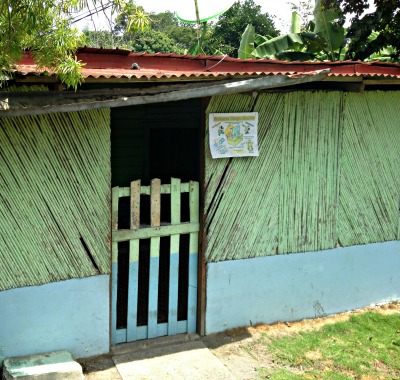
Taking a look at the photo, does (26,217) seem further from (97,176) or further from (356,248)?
(356,248)

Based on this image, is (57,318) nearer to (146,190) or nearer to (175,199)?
(146,190)

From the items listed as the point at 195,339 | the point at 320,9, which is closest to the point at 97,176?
the point at 195,339

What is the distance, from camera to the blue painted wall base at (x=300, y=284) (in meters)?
6.62

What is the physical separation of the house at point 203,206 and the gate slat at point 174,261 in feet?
0.05

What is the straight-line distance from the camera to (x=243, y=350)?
6.33 metres

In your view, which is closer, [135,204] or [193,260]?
[135,204]

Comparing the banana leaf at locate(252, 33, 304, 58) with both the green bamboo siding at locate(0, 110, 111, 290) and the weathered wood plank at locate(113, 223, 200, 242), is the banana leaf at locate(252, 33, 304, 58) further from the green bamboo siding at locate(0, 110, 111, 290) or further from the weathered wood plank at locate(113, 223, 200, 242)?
the green bamboo siding at locate(0, 110, 111, 290)

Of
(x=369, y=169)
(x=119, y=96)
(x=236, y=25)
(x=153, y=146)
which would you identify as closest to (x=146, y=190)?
(x=119, y=96)

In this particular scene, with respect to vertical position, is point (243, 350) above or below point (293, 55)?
below

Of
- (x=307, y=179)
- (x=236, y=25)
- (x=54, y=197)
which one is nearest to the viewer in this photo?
(x=54, y=197)

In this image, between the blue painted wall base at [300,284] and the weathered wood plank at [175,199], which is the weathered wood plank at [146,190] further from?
the blue painted wall base at [300,284]

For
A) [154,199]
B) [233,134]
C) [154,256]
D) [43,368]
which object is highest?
[233,134]

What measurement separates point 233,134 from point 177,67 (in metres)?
0.98

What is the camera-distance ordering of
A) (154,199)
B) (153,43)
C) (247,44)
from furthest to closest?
(153,43) → (247,44) → (154,199)
